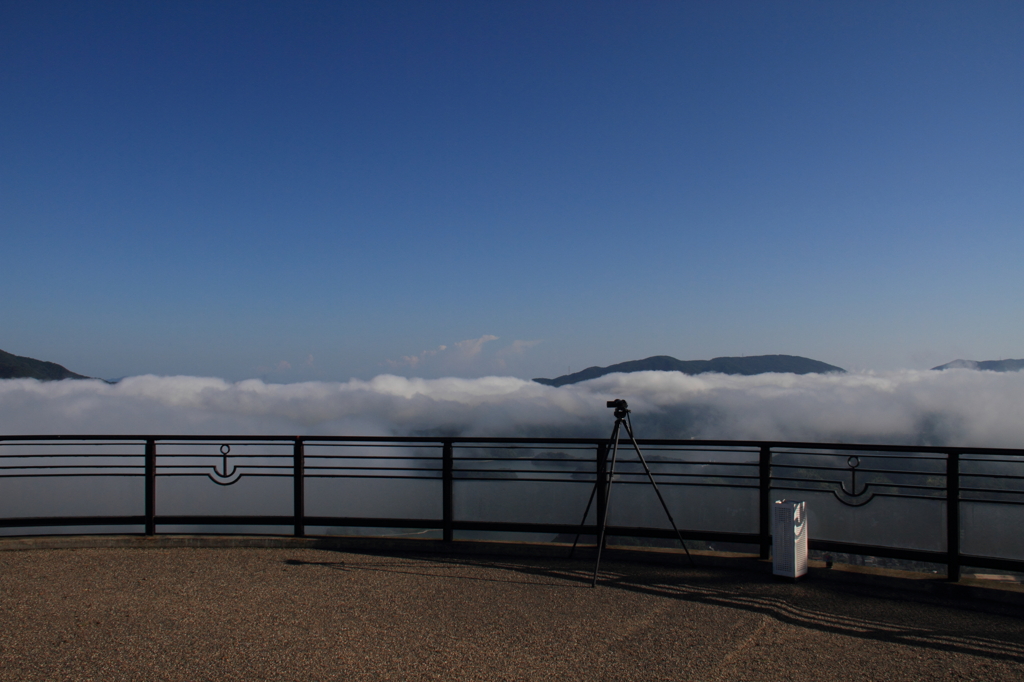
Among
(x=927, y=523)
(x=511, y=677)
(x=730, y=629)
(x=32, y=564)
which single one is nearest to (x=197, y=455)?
(x=32, y=564)

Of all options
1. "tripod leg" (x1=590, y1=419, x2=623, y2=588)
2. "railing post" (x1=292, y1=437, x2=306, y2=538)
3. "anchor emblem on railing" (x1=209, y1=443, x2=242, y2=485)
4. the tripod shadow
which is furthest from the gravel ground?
"anchor emblem on railing" (x1=209, y1=443, x2=242, y2=485)

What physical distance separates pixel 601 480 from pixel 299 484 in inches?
126

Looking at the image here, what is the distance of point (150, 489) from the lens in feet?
23.7

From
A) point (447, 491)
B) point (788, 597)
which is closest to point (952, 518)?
point (788, 597)

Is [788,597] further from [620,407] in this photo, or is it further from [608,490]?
[620,407]

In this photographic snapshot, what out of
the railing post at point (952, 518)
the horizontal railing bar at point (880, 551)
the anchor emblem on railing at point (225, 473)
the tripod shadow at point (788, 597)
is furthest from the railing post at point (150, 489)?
the railing post at point (952, 518)

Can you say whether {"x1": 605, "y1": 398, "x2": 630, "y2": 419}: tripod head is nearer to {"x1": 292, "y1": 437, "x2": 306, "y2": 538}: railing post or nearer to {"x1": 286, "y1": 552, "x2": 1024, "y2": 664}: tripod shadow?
{"x1": 286, "y1": 552, "x2": 1024, "y2": 664}: tripod shadow

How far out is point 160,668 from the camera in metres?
3.79

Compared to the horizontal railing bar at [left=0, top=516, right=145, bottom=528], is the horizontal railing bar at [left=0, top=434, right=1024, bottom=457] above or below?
above

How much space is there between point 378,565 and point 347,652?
222 cm

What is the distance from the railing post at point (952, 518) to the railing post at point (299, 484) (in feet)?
19.6

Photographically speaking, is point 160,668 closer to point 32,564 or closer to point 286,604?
point 286,604

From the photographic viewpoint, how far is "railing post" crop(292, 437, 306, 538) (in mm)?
Answer: 7125

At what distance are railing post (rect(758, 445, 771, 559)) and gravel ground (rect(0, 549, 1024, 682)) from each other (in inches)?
17.1
